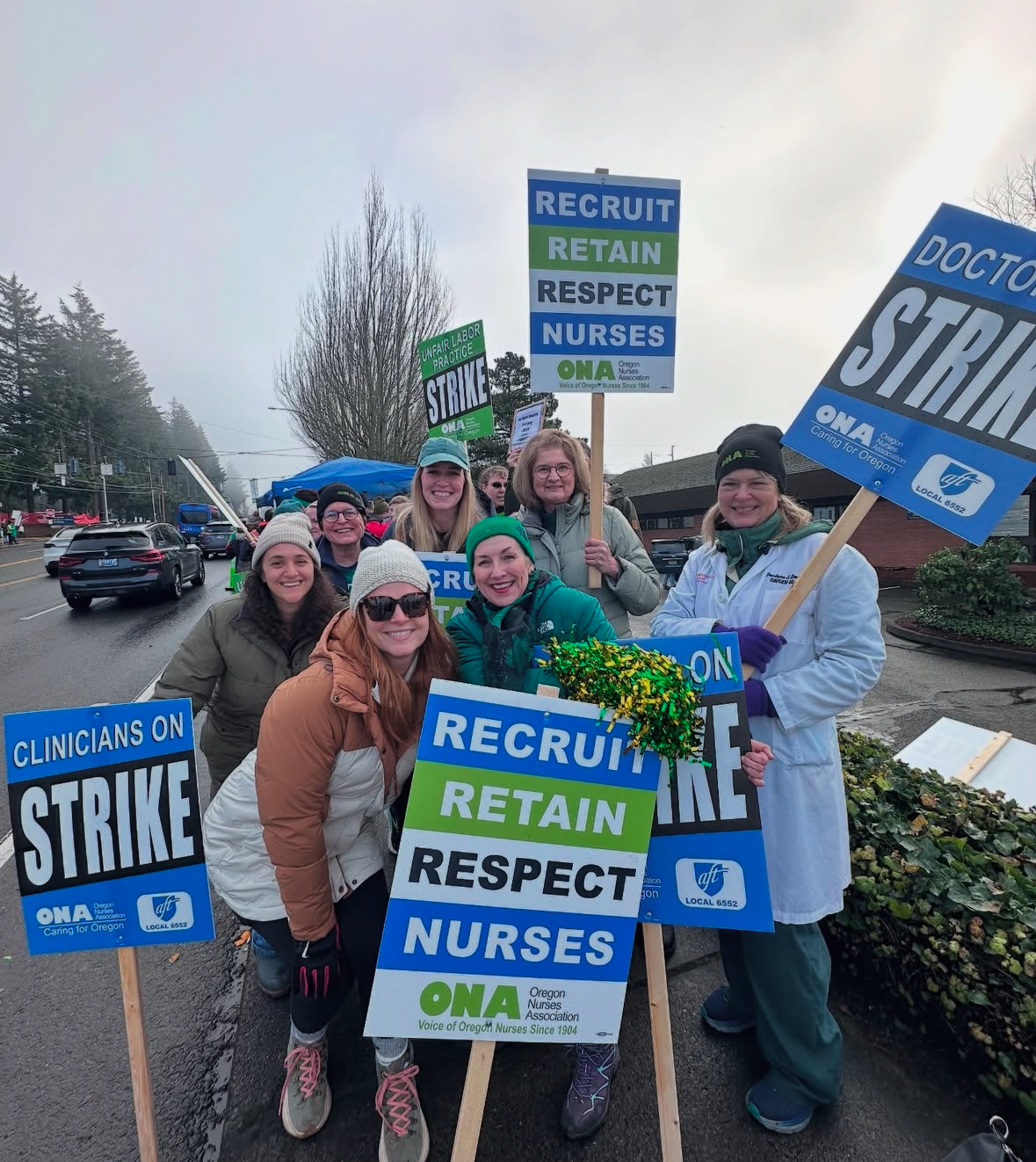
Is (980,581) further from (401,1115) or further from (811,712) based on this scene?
(401,1115)

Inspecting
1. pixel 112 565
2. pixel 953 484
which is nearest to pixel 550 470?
pixel 953 484

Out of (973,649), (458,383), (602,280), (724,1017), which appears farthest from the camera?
(973,649)

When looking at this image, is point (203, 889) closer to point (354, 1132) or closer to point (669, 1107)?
point (354, 1132)

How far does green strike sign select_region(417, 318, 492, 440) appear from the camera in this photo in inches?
206

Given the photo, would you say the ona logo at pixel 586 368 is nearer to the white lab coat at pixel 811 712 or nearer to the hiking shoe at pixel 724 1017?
the white lab coat at pixel 811 712

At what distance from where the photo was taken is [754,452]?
1.94 m

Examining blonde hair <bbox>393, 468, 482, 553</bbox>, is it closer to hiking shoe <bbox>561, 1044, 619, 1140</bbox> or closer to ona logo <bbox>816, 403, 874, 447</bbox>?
ona logo <bbox>816, 403, 874, 447</bbox>

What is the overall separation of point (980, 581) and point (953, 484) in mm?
9200

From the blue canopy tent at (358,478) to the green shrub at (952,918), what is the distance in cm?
1005

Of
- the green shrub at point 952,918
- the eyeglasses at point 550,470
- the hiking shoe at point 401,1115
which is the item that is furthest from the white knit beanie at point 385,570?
the green shrub at point 952,918

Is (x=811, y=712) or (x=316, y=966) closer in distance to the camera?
(x=811, y=712)

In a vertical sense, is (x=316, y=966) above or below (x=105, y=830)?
below

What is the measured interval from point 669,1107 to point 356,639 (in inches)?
62.0

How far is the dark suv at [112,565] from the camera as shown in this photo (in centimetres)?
1239
